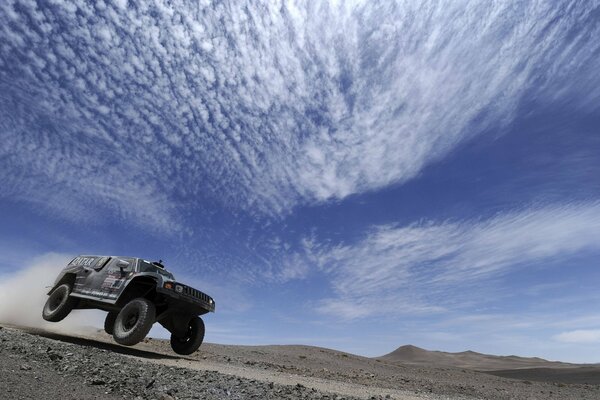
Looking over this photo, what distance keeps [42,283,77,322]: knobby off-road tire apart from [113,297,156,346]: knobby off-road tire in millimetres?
2871

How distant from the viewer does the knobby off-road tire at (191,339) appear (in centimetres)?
1358

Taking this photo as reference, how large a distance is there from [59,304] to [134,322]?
3.74 meters

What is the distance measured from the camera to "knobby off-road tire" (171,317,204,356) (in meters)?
13.6

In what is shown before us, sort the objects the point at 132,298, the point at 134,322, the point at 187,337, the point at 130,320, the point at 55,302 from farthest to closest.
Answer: the point at 187,337, the point at 55,302, the point at 132,298, the point at 130,320, the point at 134,322

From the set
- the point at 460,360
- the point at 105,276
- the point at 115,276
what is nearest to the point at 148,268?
the point at 115,276

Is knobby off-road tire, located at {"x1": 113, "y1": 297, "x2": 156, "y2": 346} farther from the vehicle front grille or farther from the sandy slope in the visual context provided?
the sandy slope

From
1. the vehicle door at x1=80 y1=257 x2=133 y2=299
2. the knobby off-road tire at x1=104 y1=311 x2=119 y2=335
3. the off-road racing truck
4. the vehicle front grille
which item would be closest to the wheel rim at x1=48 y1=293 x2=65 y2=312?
the off-road racing truck

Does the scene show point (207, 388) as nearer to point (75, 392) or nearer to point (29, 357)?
point (75, 392)

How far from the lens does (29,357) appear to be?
7.95m

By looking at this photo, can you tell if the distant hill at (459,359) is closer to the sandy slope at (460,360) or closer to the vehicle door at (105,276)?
the sandy slope at (460,360)

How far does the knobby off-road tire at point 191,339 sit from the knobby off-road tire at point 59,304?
3606 mm

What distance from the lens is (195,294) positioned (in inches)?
493

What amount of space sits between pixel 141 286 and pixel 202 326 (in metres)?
2.59

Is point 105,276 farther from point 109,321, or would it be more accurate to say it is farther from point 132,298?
point 109,321
